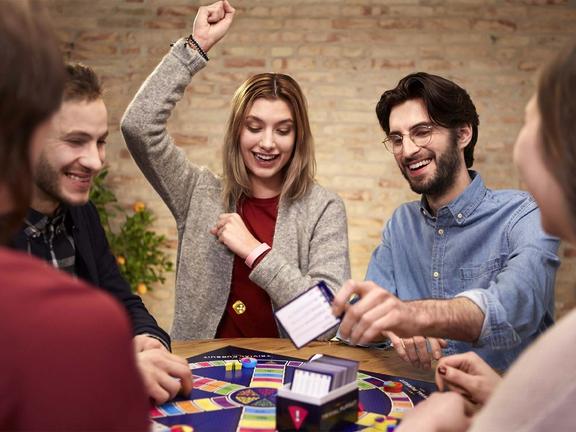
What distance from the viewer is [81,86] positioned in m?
2.07

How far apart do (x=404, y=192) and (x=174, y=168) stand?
8.83 feet

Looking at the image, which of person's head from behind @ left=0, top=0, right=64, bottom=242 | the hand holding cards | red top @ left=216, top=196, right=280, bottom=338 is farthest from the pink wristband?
person's head from behind @ left=0, top=0, right=64, bottom=242

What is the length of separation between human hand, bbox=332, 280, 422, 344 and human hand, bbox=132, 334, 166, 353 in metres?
0.58

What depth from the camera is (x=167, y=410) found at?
1.58 metres

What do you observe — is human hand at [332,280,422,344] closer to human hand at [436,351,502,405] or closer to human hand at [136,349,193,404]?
human hand at [436,351,502,405]

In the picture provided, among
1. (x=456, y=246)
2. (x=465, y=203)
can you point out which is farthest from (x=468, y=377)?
(x=465, y=203)

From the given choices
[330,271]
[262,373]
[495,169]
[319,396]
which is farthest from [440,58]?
[319,396]

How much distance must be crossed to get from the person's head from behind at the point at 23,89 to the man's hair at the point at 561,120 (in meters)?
0.75

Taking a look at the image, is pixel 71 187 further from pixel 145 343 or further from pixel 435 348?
pixel 435 348

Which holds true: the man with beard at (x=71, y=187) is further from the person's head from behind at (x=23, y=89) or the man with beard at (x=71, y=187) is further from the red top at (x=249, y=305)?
the person's head from behind at (x=23, y=89)

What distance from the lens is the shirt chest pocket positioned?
2.50 meters

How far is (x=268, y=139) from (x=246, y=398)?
135 cm

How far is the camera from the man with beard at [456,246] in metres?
2.06

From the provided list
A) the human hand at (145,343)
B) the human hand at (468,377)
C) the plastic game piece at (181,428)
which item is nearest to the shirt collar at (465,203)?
the human hand at (468,377)
